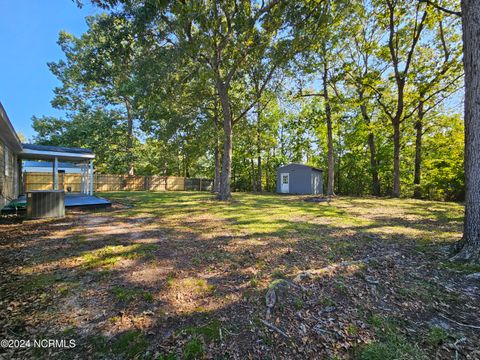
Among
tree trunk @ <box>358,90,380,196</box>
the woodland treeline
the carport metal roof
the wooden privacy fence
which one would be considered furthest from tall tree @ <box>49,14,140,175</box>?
tree trunk @ <box>358,90,380,196</box>

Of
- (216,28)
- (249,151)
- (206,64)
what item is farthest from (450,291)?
(249,151)

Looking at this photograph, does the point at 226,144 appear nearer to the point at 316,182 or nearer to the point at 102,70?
the point at 102,70

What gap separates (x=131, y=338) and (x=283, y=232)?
357 centimetres

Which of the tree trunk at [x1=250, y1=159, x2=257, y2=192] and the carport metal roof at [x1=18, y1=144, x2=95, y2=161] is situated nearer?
the carport metal roof at [x1=18, y1=144, x2=95, y2=161]

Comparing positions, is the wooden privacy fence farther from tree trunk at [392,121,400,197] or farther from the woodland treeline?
tree trunk at [392,121,400,197]

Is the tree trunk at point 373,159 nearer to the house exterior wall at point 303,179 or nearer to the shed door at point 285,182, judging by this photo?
the house exterior wall at point 303,179

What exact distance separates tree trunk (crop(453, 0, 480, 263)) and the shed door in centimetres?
1485

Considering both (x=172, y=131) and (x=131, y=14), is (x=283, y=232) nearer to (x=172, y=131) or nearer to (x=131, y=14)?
(x=131, y=14)

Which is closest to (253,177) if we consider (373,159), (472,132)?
(373,159)

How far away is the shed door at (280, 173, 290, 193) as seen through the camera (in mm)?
18203

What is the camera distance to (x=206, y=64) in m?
8.95

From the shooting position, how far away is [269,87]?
12.2m

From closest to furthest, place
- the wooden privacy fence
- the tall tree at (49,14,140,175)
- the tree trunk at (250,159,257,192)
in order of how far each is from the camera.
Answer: the tall tree at (49,14,140,175)
the wooden privacy fence
the tree trunk at (250,159,257,192)

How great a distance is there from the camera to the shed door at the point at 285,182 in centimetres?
1820
